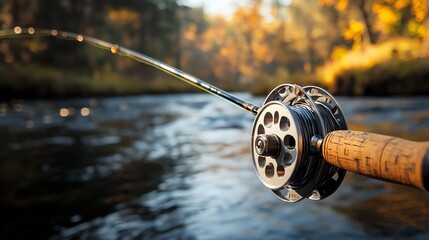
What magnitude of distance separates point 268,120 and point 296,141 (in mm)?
238

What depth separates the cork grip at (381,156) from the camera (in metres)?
1.31

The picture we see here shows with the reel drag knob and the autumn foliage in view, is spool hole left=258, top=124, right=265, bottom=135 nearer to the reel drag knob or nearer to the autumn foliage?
Result: the reel drag knob

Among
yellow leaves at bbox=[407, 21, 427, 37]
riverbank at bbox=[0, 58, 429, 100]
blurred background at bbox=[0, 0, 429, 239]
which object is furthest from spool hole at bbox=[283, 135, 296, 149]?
yellow leaves at bbox=[407, 21, 427, 37]

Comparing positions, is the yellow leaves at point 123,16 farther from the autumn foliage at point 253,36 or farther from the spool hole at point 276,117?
the spool hole at point 276,117

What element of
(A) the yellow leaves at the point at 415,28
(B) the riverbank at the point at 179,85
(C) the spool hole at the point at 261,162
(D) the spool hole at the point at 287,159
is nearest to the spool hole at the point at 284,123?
(D) the spool hole at the point at 287,159

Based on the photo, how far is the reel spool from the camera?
1.72 meters

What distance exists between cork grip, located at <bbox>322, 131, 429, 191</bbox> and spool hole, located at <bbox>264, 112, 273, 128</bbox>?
0.90 ft

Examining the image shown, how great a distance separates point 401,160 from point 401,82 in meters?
16.3

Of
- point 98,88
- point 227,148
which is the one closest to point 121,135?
point 227,148

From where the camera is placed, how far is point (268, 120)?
190 centimetres

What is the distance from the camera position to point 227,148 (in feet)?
26.6

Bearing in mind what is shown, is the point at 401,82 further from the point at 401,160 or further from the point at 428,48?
the point at 401,160

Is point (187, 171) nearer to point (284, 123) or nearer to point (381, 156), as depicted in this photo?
point (284, 123)

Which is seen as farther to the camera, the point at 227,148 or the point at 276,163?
the point at 227,148
